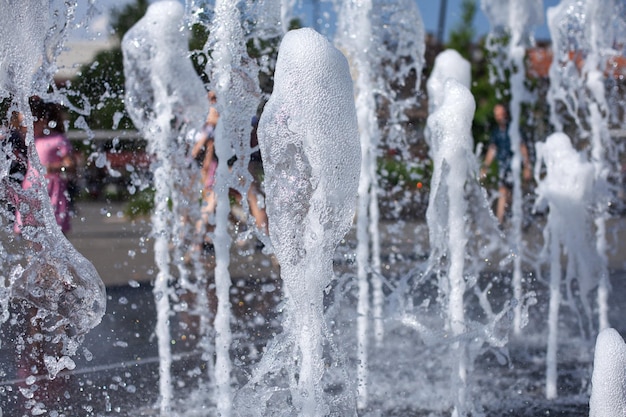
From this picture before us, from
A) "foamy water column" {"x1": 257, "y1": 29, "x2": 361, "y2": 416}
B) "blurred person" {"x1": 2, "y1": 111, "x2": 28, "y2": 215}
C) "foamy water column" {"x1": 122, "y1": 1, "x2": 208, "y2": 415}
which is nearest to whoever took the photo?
"foamy water column" {"x1": 257, "y1": 29, "x2": 361, "y2": 416}

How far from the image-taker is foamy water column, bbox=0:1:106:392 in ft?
10.3

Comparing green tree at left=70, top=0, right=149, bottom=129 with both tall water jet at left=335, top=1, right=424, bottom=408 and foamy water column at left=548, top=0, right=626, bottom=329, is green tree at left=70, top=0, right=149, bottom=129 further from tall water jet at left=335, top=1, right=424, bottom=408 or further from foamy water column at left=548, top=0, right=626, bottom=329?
foamy water column at left=548, top=0, right=626, bottom=329

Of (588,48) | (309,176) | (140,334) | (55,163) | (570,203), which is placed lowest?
(140,334)

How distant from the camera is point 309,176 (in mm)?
2811

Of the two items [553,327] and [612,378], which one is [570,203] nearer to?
[553,327]

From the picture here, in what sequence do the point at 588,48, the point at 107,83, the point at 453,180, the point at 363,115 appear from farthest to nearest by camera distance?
the point at 588,48 < the point at 107,83 < the point at 363,115 < the point at 453,180

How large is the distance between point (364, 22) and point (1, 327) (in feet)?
9.14

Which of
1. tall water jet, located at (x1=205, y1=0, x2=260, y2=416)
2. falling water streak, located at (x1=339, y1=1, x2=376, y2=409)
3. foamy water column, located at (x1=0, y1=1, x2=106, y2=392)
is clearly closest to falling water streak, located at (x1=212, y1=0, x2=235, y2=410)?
tall water jet, located at (x1=205, y1=0, x2=260, y2=416)

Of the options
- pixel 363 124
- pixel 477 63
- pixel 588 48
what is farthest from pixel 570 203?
pixel 477 63

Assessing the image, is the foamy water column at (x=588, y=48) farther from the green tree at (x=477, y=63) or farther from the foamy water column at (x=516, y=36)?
the green tree at (x=477, y=63)

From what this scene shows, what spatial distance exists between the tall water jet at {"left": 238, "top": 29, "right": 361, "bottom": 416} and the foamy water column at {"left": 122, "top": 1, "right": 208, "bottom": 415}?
2.03 m

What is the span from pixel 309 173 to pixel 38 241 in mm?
1019

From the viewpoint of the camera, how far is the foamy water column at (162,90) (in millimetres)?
5152

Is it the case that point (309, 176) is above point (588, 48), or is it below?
below
